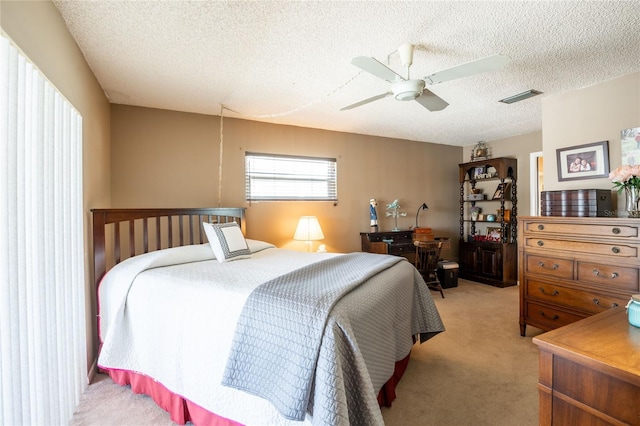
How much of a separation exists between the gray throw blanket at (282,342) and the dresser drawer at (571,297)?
2.17 metres

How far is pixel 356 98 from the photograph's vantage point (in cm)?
317

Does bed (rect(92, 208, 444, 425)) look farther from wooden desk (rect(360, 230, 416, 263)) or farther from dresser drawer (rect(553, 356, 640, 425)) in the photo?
wooden desk (rect(360, 230, 416, 263))

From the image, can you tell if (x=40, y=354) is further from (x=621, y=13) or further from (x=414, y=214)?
(x=414, y=214)

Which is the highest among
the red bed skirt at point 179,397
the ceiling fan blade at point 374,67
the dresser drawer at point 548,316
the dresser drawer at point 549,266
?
the ceiling fan blade at point 374,67

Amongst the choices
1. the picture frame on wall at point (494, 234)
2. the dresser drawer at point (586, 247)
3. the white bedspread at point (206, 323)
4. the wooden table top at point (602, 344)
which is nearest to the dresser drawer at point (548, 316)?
the dresser drawer at point (586, 247)

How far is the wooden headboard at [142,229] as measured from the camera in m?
2.38

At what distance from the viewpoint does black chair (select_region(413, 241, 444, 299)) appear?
4.22 m

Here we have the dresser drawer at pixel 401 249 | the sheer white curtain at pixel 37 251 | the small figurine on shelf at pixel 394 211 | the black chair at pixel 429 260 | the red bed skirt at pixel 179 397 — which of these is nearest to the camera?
the sheer white curtain at pixel 37 251

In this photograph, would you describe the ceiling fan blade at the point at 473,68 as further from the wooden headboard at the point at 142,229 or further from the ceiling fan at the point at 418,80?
the wooden headboard at the point at 142,229

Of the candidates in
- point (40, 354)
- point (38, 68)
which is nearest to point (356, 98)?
point (38, 68)

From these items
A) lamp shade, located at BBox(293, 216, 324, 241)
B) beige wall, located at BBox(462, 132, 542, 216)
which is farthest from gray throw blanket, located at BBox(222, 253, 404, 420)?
beige wall, located at BBox(462, 132, 542, 216)

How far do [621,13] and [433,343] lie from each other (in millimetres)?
2645

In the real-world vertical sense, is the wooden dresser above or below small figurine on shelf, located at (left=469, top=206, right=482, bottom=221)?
below

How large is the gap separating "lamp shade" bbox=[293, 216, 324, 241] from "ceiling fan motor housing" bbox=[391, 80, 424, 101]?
220 cm
